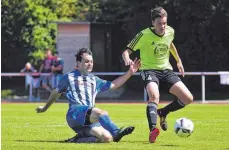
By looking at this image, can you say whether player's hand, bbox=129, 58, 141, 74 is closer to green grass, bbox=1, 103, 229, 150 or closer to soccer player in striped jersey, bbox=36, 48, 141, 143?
soccer player in striped jersey, bbox=36, 48, 141, 143

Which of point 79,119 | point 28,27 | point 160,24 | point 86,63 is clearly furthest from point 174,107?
point 28,27

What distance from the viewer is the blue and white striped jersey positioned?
393 inches

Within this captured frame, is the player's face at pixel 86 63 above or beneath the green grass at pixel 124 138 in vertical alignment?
above

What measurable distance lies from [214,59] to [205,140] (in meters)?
19.3

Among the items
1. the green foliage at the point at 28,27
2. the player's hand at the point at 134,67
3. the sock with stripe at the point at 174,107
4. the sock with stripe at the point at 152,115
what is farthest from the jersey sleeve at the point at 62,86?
the green foliage at the point at 28,27

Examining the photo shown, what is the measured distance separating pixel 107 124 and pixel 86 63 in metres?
1.00

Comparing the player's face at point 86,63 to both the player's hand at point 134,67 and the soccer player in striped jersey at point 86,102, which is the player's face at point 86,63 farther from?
the player's hand at point 134,67

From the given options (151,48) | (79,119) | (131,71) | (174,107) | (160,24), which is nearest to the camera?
(131,71)

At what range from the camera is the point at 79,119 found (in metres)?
9.77

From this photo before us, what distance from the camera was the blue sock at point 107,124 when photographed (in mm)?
9617

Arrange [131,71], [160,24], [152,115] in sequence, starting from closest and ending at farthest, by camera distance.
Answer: [131,71] → [152,115] → [160,24]

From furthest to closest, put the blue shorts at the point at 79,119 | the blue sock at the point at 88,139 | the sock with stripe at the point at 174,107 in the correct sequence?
the sock with stripe at the point at 174,107
the blue sock at the point at 88,139
the blue shorts at the point at 79,119

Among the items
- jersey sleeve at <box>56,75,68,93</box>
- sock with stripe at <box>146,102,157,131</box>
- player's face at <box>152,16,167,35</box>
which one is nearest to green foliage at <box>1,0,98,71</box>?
player's face at <box>152,16,167,35</box>

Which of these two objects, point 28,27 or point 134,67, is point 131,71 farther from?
point 28,27
